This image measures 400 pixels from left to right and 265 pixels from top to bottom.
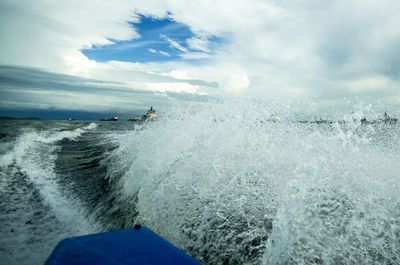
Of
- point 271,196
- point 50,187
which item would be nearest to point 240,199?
point 271,196

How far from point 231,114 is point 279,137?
7.13 ft

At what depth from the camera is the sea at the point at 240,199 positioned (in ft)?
17.8

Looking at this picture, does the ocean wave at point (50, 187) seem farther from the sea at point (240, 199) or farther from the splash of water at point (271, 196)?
the splash of water at point (271, 196)

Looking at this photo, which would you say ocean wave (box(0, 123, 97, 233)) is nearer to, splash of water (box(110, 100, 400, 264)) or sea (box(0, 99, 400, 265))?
sea (box(0, 99, 400, 265))

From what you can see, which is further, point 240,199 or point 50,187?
point 50,187

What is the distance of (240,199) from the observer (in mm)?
6891

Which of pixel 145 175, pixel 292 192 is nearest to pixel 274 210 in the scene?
pixel 292 192

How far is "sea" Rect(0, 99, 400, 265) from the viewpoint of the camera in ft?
17.8

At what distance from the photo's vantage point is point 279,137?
12320mm

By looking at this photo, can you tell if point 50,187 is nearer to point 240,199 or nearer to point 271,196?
point 240,199

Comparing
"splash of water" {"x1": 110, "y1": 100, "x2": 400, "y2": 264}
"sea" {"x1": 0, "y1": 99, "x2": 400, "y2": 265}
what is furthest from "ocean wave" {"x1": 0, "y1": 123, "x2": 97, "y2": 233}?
"splash of water" {"x1": 110, "y1": 100, "x2": 400, "y2": 264}

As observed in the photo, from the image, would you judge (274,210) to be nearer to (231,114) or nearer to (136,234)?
(136,234)

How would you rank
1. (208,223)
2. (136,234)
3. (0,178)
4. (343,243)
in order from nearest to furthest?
(136,234), (343,243), (208,223), (0,178)

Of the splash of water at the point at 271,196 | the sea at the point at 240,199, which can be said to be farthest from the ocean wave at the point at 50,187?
the splash of water at the point at 271,196
